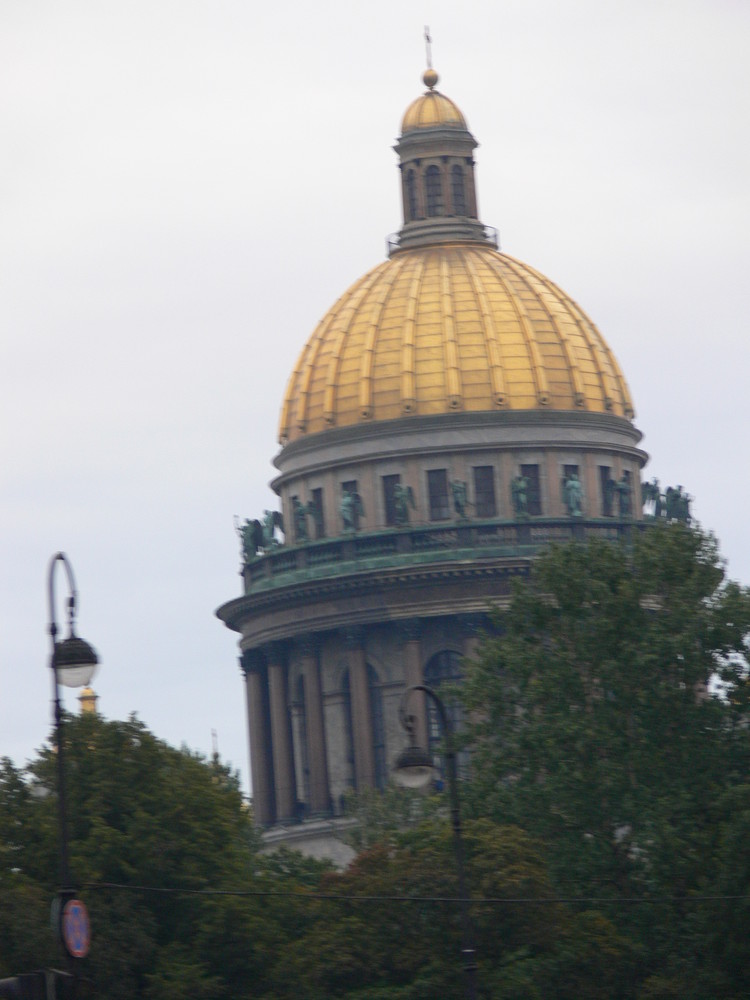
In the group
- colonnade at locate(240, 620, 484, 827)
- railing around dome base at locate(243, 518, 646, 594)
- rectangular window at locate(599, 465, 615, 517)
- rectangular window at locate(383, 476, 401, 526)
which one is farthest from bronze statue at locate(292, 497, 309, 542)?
rectangular window at locate(599, 465, 615, 517)

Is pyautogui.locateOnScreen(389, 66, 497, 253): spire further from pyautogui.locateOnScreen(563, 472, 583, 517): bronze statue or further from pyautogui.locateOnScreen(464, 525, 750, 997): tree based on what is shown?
pyautogui.locateOnScreen(464, 525, 750, 997): tree

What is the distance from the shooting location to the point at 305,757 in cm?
12594

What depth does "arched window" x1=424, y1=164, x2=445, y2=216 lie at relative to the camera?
129250 mm

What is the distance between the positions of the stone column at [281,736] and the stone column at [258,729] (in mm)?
880

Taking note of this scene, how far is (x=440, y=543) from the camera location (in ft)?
396

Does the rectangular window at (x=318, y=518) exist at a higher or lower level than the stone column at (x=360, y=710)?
higher

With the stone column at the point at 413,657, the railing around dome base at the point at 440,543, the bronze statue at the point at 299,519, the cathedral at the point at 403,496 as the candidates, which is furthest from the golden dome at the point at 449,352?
the stone column at the point at 413,657

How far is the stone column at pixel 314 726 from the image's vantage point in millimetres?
123062

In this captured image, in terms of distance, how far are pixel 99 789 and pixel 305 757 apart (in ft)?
176

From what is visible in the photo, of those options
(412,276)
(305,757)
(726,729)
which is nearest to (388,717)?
(305,757)

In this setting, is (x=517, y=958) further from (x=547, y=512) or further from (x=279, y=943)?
(x=547, y=512)

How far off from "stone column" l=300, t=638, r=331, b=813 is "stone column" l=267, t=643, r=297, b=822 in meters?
1.38

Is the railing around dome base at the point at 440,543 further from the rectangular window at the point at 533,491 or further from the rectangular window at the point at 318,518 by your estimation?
the rectangular window at the point at 318,518

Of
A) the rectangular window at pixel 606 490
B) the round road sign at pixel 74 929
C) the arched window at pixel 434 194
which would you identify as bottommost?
the round road sign at pixel 74 929
